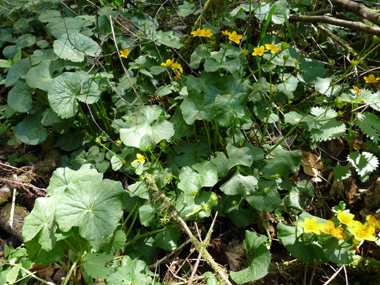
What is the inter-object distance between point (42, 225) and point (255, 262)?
48.7 inches

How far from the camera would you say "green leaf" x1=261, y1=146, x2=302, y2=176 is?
5.63 feet

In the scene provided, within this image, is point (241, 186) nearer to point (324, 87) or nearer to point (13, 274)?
point (324, 87)

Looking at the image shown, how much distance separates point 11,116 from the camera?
2.43 m

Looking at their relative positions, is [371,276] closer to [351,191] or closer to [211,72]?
[351,191]

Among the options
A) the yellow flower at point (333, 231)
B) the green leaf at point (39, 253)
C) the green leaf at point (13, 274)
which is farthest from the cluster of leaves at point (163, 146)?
the green leaf at point (13, 274)

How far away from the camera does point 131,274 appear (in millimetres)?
1515

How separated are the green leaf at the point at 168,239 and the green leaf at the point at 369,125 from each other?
4.70 ft

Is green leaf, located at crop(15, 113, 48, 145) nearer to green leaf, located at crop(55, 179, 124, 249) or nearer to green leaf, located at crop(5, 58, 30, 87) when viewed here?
green leaf, located at crop(5, 58, 30, 87)

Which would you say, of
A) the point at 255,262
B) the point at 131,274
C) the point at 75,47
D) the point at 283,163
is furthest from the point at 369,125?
the point at 75,47

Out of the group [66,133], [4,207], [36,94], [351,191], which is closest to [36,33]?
[36,94]

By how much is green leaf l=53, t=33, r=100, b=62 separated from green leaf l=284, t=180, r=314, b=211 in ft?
6.17

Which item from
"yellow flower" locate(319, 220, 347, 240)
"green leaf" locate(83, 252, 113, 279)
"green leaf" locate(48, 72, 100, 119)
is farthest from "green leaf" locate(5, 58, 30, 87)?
"yellow flower" locate(319, 220, 347, 240)

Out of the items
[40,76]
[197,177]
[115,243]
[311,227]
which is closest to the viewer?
[311,227]

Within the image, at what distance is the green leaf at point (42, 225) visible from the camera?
1.41 metres
